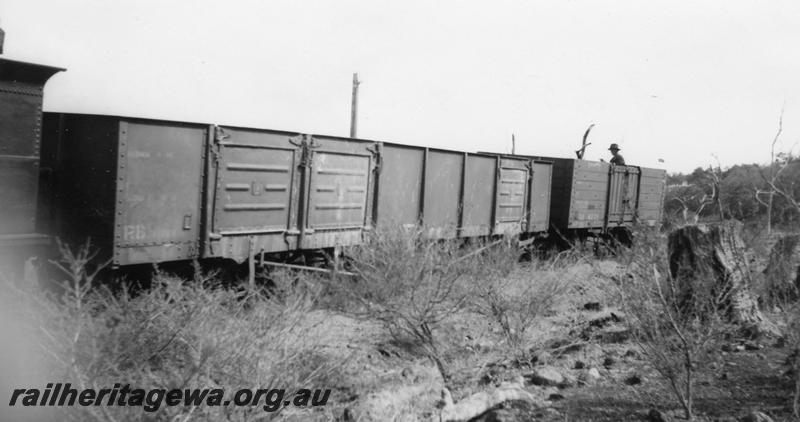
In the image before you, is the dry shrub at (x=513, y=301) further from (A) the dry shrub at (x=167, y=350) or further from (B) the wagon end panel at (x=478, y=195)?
(B) the wagon end panel at (x=478, y=195)

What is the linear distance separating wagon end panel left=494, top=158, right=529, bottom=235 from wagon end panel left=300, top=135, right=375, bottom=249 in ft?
12.6

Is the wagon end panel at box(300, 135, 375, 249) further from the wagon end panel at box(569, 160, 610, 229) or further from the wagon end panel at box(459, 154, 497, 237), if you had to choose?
the wagon end panel at box(569, 160, 610, 229)

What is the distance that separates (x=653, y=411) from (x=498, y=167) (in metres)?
7.94

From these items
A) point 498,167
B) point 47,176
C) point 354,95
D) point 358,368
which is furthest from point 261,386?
point 354,95

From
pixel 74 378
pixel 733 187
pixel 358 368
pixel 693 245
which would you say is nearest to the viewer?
pixel 74 378

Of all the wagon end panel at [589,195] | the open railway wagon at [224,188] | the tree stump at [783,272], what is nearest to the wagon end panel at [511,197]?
the open railway wagon at [224,188]

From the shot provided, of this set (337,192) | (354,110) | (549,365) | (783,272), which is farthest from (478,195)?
(354,110)

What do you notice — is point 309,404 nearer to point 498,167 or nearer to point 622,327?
point 622,327

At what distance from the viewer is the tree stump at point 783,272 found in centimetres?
888

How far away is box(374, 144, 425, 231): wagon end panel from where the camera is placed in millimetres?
9750

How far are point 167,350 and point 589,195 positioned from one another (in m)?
13.0

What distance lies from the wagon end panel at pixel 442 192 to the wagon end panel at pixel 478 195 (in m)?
0.21

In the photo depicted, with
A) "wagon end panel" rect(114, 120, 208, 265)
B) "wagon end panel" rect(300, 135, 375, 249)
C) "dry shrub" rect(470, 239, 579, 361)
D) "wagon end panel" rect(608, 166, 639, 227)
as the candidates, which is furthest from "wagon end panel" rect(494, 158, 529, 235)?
"wagon end panel" rect(114, 120, 208, 265)

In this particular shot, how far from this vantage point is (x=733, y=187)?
23.7 metres
